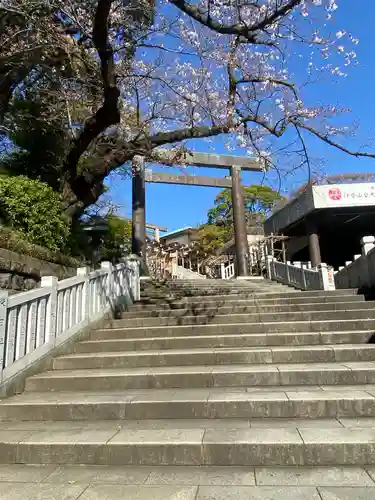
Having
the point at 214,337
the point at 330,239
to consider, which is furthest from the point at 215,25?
the point at 330,239

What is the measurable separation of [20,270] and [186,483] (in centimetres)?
426

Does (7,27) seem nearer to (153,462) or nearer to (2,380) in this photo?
(2,380)

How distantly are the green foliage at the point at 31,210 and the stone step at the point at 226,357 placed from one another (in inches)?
104

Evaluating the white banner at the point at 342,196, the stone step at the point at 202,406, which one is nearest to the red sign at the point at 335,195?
the white banner at the point at 342,196

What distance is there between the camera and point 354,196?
17531mm

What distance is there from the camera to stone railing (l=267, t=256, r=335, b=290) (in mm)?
10398

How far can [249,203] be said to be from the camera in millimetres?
32812

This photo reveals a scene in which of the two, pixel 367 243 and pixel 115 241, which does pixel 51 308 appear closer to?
pixel 367 243

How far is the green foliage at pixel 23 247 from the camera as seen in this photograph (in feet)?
18.7

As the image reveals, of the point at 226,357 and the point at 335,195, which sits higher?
the point at 335,195

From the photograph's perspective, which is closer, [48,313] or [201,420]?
[201,420]

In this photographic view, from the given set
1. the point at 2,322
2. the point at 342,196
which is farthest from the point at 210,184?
the point at 2,322

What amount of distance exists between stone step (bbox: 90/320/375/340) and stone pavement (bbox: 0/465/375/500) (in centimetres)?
344

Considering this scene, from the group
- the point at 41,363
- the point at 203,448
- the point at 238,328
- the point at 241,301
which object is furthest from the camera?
the point at 241,301
